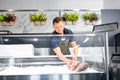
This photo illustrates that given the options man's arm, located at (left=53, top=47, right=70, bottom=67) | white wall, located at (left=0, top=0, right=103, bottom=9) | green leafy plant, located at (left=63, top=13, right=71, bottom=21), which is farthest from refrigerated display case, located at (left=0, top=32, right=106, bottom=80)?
white wall, located at (left=0, top=0, right=103, bottom=9)

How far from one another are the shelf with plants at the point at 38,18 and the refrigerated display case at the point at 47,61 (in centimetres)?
258

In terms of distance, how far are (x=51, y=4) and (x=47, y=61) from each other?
10.7 ft

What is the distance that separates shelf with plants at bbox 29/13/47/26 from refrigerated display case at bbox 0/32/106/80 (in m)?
2.58

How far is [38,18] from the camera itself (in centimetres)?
462

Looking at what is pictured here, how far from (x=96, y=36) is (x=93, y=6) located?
3.22 m

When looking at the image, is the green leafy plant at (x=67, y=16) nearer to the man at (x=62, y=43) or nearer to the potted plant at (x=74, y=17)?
the potted plant at (x=74, y=17)

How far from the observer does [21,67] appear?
1.94 metres

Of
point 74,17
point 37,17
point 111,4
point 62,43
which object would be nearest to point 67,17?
point 74,17

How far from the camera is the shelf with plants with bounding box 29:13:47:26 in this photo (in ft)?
15.1

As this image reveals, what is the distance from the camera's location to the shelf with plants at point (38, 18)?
461 centimetres

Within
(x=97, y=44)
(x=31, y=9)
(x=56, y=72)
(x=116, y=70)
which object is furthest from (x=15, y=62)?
(x=31, y=9)

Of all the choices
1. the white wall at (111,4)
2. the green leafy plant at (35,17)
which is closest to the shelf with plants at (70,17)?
the green leafy plant at (35,17)

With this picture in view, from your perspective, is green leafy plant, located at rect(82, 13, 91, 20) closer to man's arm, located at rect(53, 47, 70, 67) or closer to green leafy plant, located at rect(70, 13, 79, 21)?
green leafy plant, located at rect(70, 13, 79, 21)

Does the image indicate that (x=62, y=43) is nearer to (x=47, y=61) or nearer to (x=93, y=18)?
(x=47, y=61)
